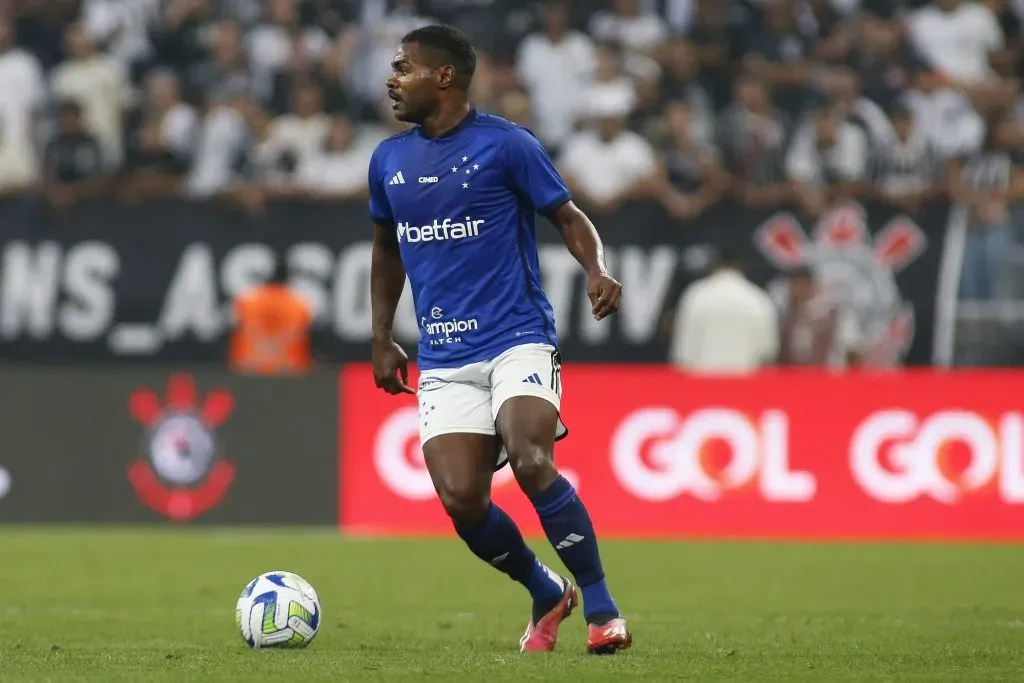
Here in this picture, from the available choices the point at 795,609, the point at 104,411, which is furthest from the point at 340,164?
the point at 795,609

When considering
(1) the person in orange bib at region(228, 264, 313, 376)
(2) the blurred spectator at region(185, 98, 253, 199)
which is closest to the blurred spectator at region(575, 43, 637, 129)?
(2) the blurred spectator at region(185, 98, 253, 199)

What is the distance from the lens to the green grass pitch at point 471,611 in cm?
650

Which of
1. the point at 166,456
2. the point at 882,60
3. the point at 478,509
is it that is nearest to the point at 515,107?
the point at 882,60

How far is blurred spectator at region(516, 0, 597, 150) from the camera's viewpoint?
1742 cm

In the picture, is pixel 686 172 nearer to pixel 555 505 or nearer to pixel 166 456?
pixel 166 456

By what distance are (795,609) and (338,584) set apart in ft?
8.89

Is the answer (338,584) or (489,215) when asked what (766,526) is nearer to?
(338,584)

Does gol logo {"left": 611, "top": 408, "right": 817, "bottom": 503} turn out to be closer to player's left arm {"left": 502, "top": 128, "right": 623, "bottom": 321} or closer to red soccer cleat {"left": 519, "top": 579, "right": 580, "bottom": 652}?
red soccer cleat {"left": 519, "top": 579, "right": 580, "bottom": 652}

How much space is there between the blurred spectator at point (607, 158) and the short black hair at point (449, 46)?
8.78 m

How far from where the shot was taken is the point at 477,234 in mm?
7086

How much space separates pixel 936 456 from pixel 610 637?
7.94m

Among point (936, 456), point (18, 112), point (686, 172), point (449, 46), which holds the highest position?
point (449, 46)

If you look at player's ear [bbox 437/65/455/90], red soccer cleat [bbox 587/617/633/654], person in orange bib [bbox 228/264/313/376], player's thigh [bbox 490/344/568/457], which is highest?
player's ear [bbox 437/65/455/90]

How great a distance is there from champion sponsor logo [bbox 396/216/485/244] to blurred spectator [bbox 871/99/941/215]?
8.86m
